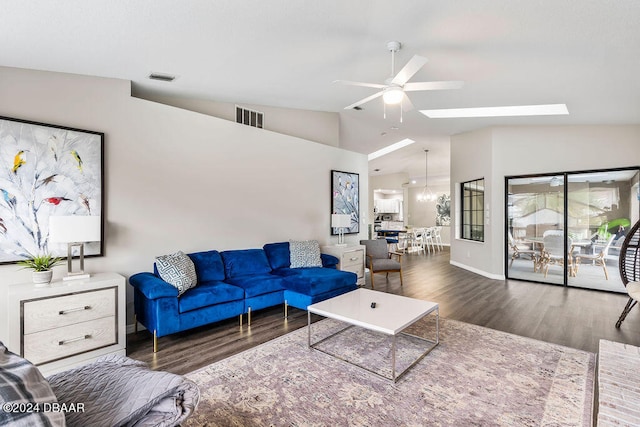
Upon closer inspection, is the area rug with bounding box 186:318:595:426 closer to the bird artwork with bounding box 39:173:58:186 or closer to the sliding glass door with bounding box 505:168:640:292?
the bird artwork with bounding box 39:173:58:186

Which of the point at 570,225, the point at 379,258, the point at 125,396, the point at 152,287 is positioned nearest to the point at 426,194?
the point at 570,225

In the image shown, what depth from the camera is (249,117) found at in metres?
4.91

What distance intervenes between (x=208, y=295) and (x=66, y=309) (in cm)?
119

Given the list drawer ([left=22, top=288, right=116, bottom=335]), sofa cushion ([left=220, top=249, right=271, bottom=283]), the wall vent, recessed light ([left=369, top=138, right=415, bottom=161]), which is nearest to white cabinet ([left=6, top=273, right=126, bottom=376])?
drawer ([left=22, top=288, right=116, bottom=335])

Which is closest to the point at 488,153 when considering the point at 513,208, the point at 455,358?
the point at 513,208

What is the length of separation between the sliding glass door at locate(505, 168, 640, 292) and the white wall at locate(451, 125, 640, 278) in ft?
0.56

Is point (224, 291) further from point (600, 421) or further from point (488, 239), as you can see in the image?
point (488, 239)

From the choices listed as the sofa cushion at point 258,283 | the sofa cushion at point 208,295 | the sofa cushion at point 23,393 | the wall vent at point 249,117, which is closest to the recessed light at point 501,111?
the wall vent at point 249,117

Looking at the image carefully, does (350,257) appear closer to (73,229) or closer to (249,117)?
(249,117)

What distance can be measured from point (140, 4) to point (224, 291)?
2.71 meters

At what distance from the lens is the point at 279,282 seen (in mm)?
4016

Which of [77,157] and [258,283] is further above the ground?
[77,157]

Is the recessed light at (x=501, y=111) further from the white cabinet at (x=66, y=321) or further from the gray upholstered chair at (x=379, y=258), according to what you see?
the white cabinet at (x=66, y=321)

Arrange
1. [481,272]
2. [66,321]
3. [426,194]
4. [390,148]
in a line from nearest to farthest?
[66,321]
[481,272]
[390,148]
[426,194]
